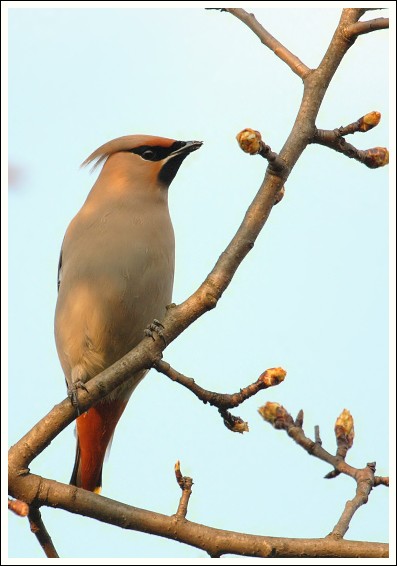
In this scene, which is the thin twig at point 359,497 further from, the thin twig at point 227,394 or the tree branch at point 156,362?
the thin twig at point 227,394

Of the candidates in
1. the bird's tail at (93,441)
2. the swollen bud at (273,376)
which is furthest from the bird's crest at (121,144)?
the swollen bud at (273,376)

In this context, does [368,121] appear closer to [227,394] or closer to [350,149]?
[350,149]

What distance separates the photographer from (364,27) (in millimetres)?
3311

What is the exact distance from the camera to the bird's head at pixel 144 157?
4887 mm

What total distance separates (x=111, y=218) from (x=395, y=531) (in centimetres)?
239

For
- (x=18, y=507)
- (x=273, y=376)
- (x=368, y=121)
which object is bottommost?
(x=18, y=507)

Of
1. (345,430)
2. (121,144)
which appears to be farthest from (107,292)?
Answer: (345,430)

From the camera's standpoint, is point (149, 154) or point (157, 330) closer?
point (157, 330)

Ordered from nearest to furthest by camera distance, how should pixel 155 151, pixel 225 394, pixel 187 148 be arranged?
pixel 225 394, pixel 187 148, pixel 155 151

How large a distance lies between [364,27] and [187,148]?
169cm

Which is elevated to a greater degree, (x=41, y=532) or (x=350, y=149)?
(x=350, y=149)

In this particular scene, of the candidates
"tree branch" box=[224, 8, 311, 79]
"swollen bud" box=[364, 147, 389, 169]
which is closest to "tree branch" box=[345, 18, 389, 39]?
"tree branch" box=[224, 8, 311, 79]

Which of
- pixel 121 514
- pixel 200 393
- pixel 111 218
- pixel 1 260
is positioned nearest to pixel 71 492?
pixel 121 514

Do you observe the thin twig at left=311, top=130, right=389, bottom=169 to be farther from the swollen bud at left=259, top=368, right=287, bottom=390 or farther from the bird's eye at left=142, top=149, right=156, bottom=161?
the bird's eye at left=142, top=149, right=156, bottom=161
